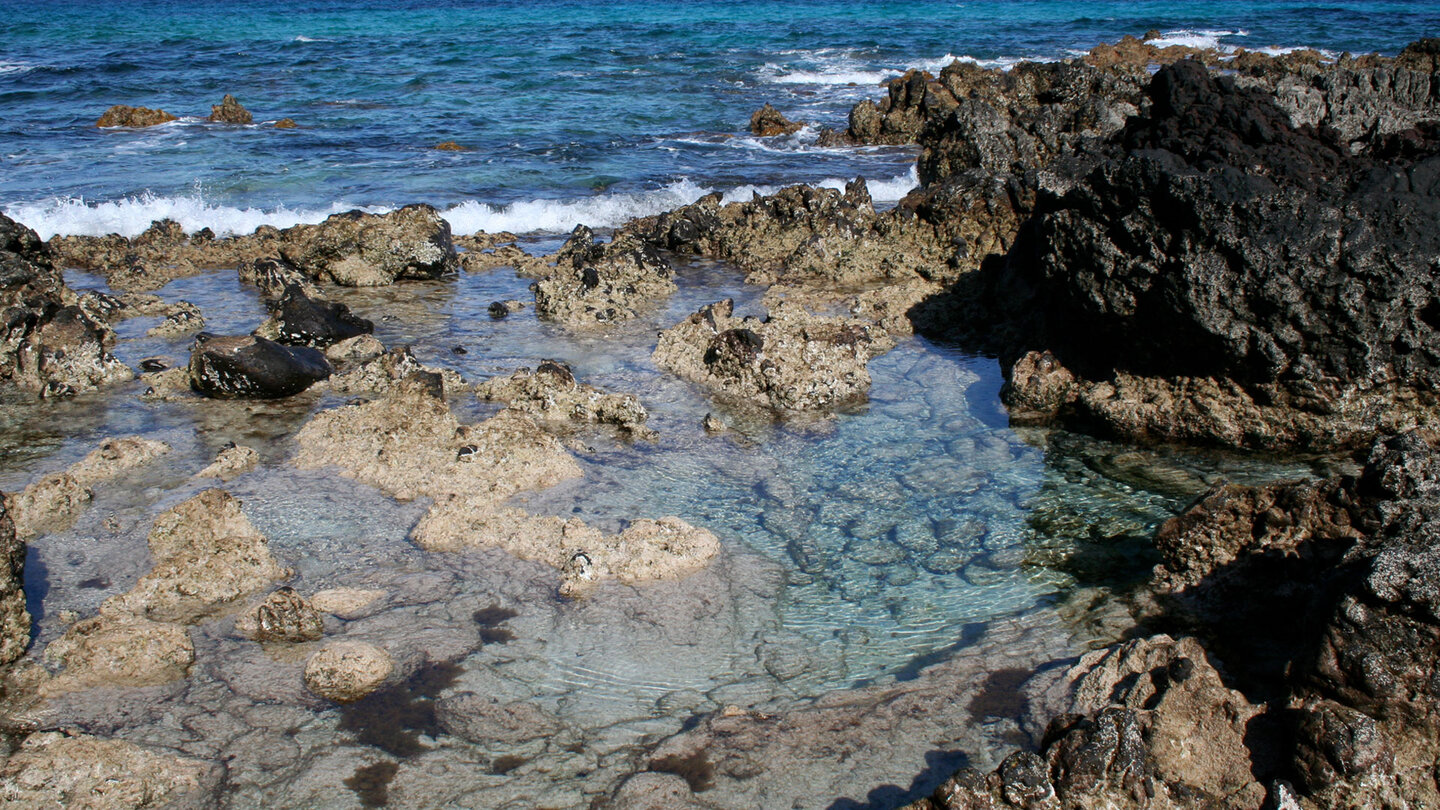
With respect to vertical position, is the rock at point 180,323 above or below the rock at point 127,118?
below

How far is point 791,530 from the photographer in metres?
5.34

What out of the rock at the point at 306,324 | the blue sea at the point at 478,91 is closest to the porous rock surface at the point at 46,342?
the rock at the point at 306,324

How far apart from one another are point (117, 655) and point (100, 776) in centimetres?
79

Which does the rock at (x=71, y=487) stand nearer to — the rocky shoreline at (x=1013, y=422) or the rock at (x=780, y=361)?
the rocky shoreline at (x=1013, y=422)

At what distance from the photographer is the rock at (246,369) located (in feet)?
23.1

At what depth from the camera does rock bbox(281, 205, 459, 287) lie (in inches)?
409

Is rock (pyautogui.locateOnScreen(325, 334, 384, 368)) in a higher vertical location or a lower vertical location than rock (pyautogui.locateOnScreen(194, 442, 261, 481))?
higher

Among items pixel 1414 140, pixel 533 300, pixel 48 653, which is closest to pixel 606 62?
pixel 533 300

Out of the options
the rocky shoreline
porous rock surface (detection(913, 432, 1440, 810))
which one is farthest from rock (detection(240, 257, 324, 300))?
porous rock surface (detection(913, 432, 1440, 810))

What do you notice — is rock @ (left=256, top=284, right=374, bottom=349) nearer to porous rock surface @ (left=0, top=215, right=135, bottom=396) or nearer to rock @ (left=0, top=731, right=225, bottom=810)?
porous rock surface @ (left=0, top=215, right=135, bottom=396)

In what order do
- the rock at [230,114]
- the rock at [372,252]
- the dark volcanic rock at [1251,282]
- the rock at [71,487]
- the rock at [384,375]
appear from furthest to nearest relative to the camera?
the rock at [230,114] → the rock at [372,252] → the rock at [384,375] → the dark volcanic rock at [1251,282] → the rock at [71,487]

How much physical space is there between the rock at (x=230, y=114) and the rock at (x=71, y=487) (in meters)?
18.5

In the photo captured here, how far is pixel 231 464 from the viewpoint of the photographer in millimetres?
5887

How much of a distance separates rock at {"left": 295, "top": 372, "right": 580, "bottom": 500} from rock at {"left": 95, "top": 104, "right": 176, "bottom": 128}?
1927cm
